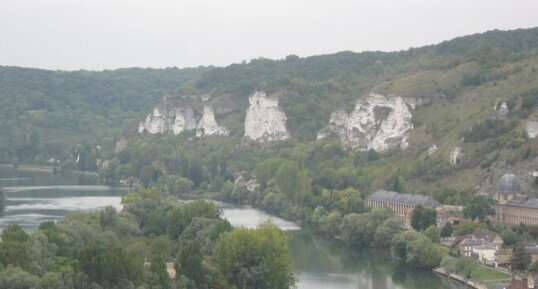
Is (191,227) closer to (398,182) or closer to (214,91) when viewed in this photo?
(398,182)

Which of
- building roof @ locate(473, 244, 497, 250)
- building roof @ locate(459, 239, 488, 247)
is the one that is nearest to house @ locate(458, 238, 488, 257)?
building roof @ locate(459, 239, 488, 247)

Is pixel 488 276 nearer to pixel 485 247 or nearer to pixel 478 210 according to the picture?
pixel 485 247

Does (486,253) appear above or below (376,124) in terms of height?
below

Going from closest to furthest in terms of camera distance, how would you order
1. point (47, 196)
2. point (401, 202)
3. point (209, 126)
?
1. point (401, 202)
2. point (47, 196)
3. point (209, 126)

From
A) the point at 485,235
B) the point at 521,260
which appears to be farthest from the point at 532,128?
the point at 521,260

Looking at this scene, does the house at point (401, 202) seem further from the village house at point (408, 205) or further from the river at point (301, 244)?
the river at point (301, 244)

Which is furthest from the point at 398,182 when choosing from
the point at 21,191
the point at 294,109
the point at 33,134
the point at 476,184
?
the point at 33,134
